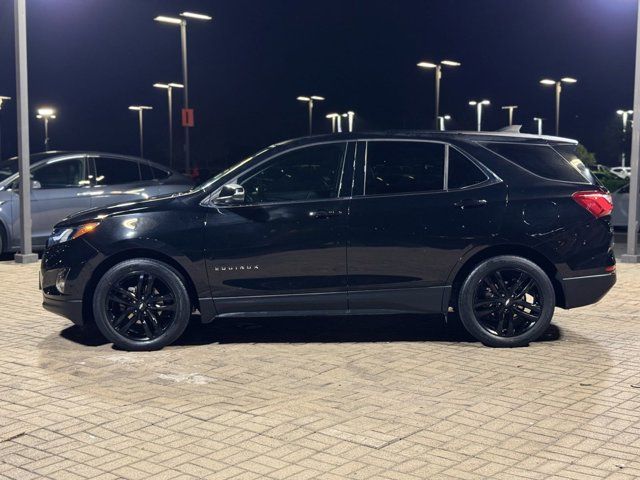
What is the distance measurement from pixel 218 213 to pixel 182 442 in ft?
9.09

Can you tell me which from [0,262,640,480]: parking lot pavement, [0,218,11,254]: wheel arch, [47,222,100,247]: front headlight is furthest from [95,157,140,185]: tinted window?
[47,222,100,247]: front headlight

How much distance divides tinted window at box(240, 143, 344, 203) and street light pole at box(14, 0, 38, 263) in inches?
277

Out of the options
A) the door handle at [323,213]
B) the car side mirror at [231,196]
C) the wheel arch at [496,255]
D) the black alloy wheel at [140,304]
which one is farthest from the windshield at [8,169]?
the wheel arch at [496,255]

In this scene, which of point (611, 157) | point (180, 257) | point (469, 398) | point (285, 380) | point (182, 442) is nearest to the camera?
point (182, 442)

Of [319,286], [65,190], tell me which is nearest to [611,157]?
[65,190]

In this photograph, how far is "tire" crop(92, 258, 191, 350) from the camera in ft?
24.7

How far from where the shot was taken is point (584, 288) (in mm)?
7680

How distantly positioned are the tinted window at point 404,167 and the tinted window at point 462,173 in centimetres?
8

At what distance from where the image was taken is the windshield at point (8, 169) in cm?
1475

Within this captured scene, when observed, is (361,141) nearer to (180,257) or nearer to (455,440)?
(180,257)

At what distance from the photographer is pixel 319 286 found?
7551mm

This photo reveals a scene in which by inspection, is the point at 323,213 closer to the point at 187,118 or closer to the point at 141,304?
the point at 141,304

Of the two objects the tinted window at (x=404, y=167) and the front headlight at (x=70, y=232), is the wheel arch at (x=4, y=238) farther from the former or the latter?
the tinted window at (x=404, y=167)

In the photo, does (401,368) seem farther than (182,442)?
Yes
